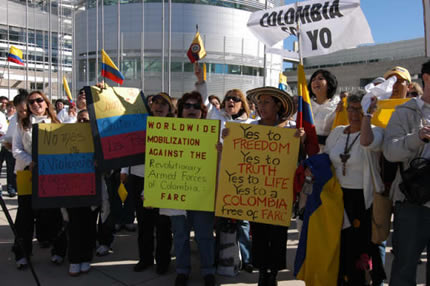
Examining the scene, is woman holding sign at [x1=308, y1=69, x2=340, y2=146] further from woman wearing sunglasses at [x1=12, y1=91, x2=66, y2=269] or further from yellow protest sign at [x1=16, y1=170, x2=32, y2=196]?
yellow protest sign at [x1=16, y1=170, x2=32, y2=196]

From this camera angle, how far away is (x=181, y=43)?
120 feet

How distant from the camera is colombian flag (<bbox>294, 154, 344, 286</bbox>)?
3.08 metres

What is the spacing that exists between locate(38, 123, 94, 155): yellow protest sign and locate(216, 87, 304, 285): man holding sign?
67.6 inches

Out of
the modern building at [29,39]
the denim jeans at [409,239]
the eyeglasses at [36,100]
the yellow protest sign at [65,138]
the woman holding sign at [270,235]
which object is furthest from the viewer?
the modern building at [29,39]

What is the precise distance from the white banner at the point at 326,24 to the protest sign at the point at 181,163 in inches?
54.1

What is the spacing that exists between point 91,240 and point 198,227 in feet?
4.68

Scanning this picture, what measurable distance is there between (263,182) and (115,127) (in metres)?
1.77

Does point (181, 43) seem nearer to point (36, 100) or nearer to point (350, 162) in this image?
point (36, 100)

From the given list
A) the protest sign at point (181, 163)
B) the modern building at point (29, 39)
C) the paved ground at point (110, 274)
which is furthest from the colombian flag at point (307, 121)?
the modern building at point (29, 39)

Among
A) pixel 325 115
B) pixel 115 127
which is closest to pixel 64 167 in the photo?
pixel 115 127

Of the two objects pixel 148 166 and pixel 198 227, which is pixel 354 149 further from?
pixel 148 166

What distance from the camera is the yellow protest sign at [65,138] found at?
3979mm

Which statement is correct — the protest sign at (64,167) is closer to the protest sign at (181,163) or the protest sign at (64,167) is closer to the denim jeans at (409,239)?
the protest sign at (181,163)

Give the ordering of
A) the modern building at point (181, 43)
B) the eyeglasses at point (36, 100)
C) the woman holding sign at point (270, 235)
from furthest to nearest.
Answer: the modern building at point (181, 43), the eyeglasses at point (36, 100), the woman holding sign at point (270, 235)
